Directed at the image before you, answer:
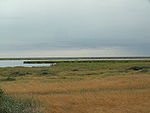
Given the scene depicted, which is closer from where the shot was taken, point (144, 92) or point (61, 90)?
point (144, 92)

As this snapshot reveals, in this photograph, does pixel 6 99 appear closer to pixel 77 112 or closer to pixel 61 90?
pixel 77 112

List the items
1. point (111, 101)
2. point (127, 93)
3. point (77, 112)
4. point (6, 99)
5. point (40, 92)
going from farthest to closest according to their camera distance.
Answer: point (40, 92) → point (127, 93) → point (111, 101) → point (77, 112) → point (6, 99)

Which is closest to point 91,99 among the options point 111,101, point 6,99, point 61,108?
point 111,101

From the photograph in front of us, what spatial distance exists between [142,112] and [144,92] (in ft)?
20.9

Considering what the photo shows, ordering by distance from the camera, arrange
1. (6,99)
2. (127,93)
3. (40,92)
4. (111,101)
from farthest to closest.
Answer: (40,92), (127,93), (111,101), (6,99)

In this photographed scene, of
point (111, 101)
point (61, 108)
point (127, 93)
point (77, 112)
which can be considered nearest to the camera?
point (77, 112)

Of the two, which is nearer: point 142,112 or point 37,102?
point 142,112

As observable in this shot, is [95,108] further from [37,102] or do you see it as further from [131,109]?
[37,102]

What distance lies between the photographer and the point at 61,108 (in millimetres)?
14719

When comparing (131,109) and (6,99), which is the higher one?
(6,99)

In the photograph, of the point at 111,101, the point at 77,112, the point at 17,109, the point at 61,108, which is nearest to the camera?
the point at 17,109

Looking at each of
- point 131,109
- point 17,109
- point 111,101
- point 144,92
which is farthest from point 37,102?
point 144,92

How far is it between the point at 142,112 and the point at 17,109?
738cm

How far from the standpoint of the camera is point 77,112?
1379 cm
